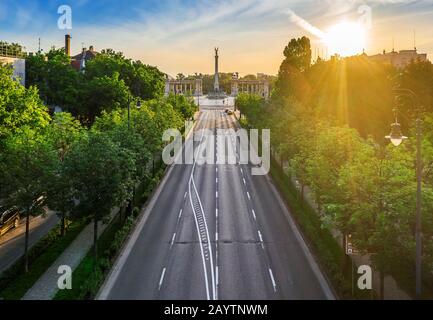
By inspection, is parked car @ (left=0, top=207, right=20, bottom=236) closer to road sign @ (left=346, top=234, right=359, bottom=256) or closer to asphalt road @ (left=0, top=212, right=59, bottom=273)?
asphalt road @ (left=0, top=212, right=59, bottom=273)

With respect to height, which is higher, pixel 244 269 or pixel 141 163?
pixel 141 163

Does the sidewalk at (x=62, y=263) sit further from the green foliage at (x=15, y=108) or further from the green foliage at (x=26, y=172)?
the green foliage at (x=15, y=108)

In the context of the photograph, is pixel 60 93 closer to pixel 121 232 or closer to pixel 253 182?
pixel 253 182

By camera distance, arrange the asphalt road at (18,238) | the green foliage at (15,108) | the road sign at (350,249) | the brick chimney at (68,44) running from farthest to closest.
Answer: the brick chimney at (68,44) → the green foliage at (15,108) → the asphalt road at (18,238) → the road sign at (350,249)

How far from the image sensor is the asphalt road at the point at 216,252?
22922 millimetres

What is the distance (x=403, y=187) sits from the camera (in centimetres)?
1931

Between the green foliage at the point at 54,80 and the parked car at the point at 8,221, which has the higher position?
the green foliage at the point at 54,80

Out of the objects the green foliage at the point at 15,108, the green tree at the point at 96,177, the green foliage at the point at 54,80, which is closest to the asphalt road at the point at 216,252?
the green tree at the point at 96,177

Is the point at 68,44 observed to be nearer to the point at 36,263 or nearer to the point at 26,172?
the point at 26,172

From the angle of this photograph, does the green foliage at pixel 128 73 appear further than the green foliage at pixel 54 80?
Yes

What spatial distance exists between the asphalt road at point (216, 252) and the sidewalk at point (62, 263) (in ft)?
8.91
